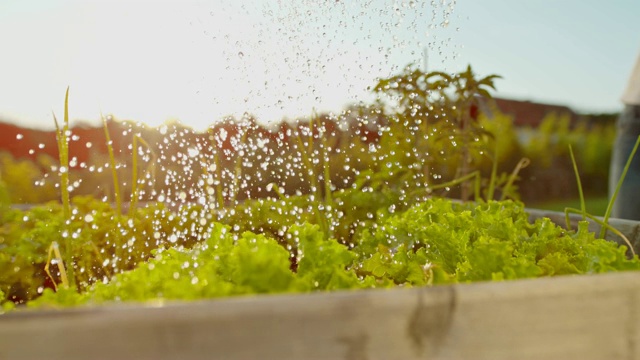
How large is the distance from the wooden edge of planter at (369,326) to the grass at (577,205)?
9.62 meters

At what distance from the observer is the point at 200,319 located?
650mm

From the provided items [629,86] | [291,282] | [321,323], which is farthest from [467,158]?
[321,323]

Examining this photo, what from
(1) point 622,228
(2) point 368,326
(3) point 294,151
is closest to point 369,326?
(2) point 368,326

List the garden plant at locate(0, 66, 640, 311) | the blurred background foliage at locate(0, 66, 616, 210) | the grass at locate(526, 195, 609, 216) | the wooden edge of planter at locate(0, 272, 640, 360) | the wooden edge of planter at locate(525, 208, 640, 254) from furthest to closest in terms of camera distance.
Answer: the grass at locate(526, 195, 609, 216), the blurred background foliage at locate(0, 66, 616, 210), the wooden edge of planter at locate(525, 208, 640, 254), the garden plant at locate(0, 66, 640, 311), the wooden edge of planter at locate(0, 272, 640, 360)

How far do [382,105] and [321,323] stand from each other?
1.71 meters

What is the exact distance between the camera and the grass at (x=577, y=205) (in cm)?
1055

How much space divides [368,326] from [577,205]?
36.6 feet

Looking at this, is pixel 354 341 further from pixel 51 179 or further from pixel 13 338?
pixel 51 179

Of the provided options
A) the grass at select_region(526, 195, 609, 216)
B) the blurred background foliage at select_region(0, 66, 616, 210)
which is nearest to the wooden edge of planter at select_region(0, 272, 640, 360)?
the blurred background foliage at select_region(0, 66, 616, 210)

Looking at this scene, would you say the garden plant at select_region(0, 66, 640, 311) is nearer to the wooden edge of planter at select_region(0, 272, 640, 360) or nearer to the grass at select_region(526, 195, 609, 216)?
the wooden edge of planter at select_region(0, 272, 640, 360)

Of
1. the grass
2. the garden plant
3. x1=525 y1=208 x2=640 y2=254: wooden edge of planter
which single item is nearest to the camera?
the garden plant

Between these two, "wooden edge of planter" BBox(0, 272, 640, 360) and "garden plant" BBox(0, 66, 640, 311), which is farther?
"garden plant" BBox(0, 66, 640, 311)

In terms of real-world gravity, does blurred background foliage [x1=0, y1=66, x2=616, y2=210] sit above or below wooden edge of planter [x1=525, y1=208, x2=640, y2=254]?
above

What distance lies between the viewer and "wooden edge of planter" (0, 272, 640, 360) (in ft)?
2.09
